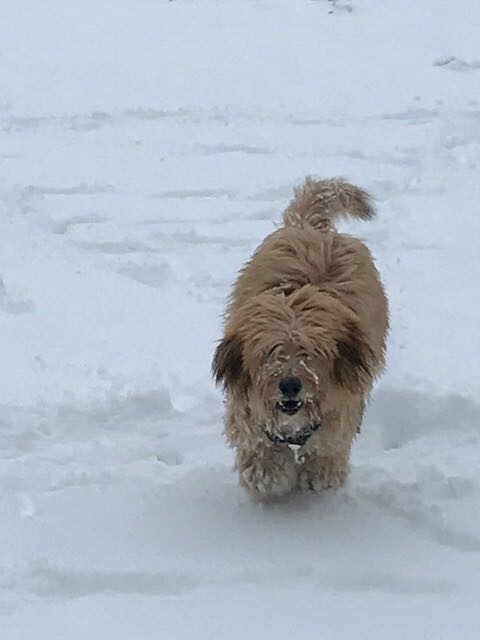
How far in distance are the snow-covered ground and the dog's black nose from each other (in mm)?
684

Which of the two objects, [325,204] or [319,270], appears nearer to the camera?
[319,270]

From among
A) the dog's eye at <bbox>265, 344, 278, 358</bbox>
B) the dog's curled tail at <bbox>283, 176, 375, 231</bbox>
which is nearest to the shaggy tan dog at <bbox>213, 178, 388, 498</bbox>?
the dog's eye at <bbox>265, 344, 278, 358</bbox>

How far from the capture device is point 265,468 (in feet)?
14.5

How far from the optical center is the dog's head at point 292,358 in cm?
390

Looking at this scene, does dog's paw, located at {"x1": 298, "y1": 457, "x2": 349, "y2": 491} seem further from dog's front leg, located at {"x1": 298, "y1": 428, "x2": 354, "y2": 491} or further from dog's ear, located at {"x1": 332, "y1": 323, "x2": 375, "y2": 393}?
dog's ear, located at {"x1": 332, "y1": 323, "x2": 375, "y2": 393}

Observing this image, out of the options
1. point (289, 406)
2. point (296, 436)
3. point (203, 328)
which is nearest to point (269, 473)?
point (296, 436)

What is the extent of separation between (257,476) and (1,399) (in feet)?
4.67

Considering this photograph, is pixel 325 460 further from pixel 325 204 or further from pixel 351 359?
pixel 325 204

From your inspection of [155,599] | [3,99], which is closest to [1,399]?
[155,599]

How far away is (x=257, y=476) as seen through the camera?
4434 millimetres

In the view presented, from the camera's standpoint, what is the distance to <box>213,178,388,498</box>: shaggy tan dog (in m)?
3.93

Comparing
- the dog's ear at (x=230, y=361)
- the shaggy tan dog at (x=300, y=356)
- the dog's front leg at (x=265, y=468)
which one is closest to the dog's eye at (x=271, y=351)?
the shaggy tan dog at (x=300, y=356)

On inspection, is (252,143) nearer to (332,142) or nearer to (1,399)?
(332,142)

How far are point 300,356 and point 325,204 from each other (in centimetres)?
151
